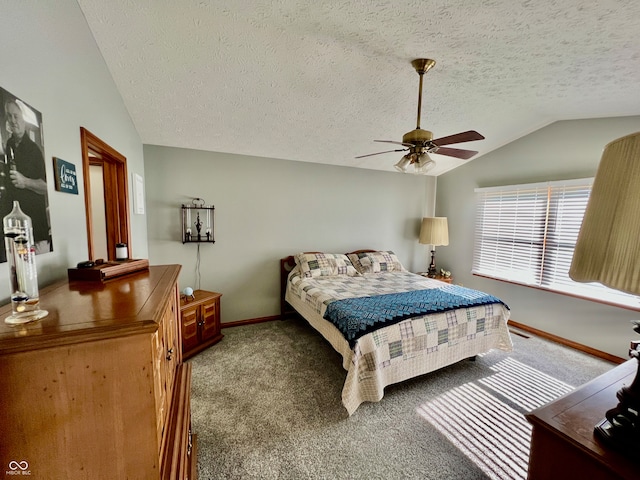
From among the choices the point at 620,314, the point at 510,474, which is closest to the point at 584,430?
the point at 510,474

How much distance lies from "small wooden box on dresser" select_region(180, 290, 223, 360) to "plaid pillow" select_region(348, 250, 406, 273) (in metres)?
2.01

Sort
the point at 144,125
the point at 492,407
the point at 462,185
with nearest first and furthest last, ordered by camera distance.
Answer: the point at 492,407, the point at 144,125, the point at 462,185

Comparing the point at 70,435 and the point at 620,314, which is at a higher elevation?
the point at 70,435

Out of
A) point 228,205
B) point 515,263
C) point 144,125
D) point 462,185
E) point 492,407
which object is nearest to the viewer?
point 492,407

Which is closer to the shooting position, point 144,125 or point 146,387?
point 146,387

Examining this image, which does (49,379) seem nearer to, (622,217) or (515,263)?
(622,217)

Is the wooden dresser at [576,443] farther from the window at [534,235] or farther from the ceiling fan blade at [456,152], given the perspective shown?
the window at [534,235]

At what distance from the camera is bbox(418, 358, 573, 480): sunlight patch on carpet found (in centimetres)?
159

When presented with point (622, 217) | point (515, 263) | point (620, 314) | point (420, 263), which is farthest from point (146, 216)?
point (620, 314)

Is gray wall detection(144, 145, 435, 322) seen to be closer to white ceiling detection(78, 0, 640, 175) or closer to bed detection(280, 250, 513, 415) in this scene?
white ceiling detection(78, 0, 640, 175)

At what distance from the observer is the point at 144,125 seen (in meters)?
2.57

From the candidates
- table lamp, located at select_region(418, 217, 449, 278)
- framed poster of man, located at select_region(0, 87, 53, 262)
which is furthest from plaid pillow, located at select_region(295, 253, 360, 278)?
framed poster of man, located at select_region(0, 87, 53, 262)

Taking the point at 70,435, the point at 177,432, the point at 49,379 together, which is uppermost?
the point at 49,379

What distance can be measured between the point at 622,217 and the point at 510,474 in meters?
1.71
